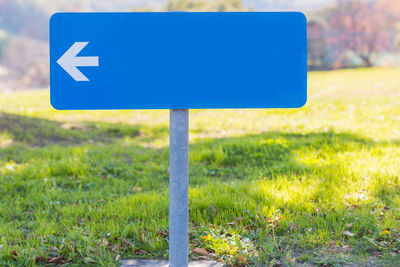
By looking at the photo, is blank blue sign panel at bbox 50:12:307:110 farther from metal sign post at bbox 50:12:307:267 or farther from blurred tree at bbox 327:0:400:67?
blurred tree at bbox 327:0:400:67

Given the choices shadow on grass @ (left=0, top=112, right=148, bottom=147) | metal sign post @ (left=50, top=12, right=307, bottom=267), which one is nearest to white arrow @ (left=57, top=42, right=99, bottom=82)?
metal sign post @ (left=50, top=12, right=307, bottom=267)

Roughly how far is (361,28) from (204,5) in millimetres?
15384

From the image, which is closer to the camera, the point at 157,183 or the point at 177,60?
the point at 177,60

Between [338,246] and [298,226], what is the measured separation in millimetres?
347

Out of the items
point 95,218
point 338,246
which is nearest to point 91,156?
point 95,218

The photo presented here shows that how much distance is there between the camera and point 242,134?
6.40 metres

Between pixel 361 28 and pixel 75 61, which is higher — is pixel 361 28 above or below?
above

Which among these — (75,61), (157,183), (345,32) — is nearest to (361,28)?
(345,32)

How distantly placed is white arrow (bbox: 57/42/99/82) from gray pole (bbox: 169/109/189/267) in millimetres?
430

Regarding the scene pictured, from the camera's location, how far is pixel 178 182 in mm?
1842

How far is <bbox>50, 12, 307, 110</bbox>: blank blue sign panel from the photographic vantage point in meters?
1.72

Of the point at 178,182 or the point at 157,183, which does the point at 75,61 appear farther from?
the point at 157,183

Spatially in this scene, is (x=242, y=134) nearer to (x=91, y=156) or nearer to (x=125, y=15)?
(x=91, y=156)

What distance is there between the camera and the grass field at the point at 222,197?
8.33 feet
